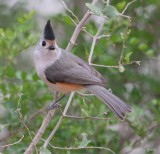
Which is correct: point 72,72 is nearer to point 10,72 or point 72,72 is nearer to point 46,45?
point 46,45

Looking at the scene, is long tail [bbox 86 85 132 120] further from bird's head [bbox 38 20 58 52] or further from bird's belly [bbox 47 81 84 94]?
bird's head [bbox 38 20 58 52]

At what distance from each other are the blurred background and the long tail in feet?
0.18

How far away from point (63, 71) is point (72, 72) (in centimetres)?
6

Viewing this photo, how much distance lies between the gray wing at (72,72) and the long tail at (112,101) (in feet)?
0.15

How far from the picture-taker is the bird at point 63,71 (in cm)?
274

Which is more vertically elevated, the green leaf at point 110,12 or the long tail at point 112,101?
the green leaf at point 110,12

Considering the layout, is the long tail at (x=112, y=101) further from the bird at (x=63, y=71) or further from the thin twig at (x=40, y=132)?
the thin twig at (x=40, y=132)

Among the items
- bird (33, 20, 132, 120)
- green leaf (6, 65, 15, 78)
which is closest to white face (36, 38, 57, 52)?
bird (33, 20, 132, 120)

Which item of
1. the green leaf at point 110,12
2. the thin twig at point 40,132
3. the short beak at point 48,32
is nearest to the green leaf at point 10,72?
the short beak at point 48,32

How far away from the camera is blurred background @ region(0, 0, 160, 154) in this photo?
2725 mm

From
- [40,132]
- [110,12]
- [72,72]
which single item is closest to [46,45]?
[72,72]

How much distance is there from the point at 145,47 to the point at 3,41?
33.0 inches

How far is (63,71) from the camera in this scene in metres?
2.87

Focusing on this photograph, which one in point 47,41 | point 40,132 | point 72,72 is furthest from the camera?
point 72,72
